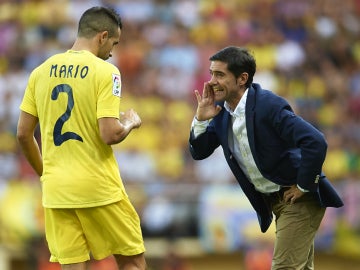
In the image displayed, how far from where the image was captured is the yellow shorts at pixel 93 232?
6480 mm

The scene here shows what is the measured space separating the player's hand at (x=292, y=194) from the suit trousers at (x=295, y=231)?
0.05 metres

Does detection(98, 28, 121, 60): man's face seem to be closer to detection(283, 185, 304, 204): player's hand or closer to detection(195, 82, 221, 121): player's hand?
detection(195, 82, 221, 121): player's hand

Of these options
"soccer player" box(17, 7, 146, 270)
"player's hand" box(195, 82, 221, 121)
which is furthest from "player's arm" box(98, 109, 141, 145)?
"player's hand" box(195, 82, 221, 121)

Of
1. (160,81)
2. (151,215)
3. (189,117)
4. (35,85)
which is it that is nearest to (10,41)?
(160,81)

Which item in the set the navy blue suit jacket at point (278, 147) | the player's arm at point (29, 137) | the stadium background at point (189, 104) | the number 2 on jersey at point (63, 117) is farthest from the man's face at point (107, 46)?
the stadium background at point (189, 104)

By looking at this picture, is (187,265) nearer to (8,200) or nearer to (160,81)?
(8,200)

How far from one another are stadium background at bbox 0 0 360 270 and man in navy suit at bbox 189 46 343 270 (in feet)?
22.3

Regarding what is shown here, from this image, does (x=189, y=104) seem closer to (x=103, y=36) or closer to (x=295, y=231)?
(x=295, y=231)

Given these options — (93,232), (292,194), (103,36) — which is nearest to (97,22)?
(103,36)

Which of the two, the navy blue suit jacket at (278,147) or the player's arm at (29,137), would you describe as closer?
the navy blue suit jacket at (278,147)

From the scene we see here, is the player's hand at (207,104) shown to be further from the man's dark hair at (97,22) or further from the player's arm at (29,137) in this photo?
the player's arm at (29,137)

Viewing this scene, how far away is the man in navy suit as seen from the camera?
6492mm

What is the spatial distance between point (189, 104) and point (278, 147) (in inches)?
366

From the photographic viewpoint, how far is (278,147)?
661cm
